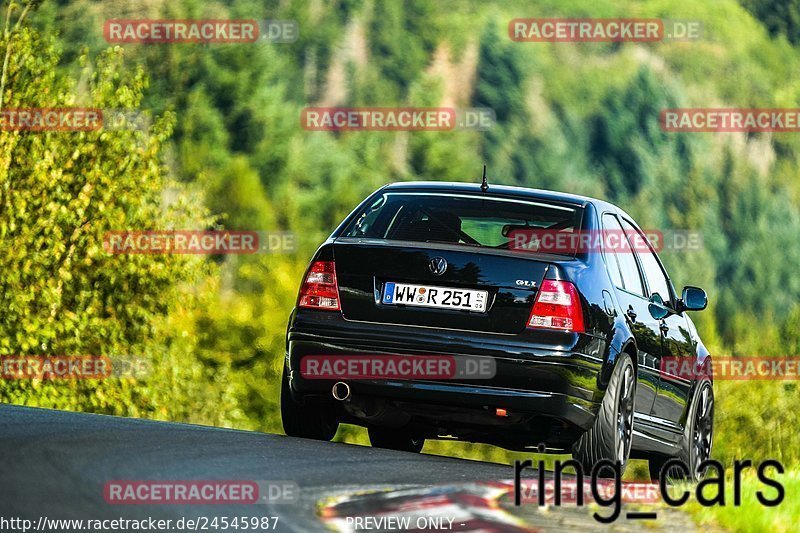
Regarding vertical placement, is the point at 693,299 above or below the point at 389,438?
above

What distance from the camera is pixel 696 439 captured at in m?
11.9

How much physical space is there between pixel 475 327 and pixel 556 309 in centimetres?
46

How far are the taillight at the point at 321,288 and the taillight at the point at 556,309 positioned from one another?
1176 millimetres

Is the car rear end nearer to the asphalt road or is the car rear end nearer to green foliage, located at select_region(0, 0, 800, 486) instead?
the asphalt road

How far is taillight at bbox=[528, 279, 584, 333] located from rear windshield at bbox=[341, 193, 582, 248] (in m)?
0.69

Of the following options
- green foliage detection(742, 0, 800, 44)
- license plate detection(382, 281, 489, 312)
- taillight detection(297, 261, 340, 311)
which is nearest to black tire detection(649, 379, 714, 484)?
license plate detection(382, 281, 489, 312)

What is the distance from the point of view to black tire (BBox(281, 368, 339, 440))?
9.90m

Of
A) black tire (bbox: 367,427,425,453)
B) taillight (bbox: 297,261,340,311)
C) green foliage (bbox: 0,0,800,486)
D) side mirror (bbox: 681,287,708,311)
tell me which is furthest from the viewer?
green foliage (bbox: 0,0,800,486)

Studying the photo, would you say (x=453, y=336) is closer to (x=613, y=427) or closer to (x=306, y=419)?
(x=613, y=427)

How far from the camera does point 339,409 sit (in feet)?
32.0

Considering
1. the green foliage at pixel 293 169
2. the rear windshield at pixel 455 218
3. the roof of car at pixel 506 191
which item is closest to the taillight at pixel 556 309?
the rear windshield at pixel 455 218

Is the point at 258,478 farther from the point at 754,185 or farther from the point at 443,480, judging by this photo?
the point at 754,185

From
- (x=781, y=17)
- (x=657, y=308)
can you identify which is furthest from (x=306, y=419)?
(x=781, y=17)

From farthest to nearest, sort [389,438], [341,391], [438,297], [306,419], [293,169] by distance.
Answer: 1. [293,169]
2. [389,438]
3. [306,419]
4. [341,391]
5. [438,297]
